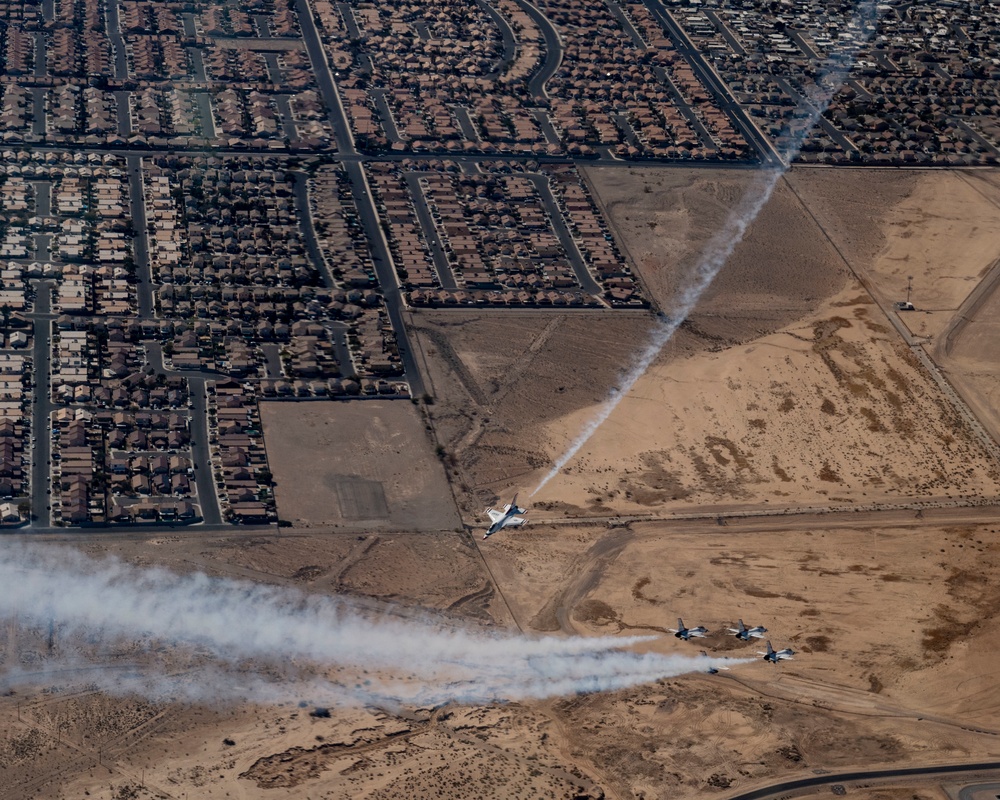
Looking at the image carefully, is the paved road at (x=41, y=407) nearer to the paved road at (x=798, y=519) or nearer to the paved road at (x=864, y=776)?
the paved road at (x=798, y=519)

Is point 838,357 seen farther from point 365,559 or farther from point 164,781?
point 164,781

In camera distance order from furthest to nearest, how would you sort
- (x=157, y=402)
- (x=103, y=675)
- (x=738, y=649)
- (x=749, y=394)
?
(x=749, y=394), (x=157, y=402), (x=738, y=649), (x=103, y=675)

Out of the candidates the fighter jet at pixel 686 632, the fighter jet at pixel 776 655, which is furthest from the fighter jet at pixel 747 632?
the fighter jet at pixel 686 632

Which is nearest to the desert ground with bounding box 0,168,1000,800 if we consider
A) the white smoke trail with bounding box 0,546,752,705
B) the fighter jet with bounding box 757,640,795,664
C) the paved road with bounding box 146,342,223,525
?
the fighter jet with bounding box 757,640,795,664

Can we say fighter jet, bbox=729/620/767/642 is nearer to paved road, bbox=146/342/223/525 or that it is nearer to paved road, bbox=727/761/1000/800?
paved road, bbox=727/761/1000/800

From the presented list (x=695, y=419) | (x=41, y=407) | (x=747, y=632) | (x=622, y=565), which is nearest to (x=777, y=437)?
(x=695, y=419)

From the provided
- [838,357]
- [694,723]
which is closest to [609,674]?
[694,723]
